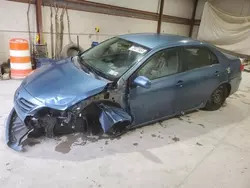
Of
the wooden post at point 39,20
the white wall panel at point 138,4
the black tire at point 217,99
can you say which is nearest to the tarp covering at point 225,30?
the white wall panel at point 138,4

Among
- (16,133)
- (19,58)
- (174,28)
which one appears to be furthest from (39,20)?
(174,28)

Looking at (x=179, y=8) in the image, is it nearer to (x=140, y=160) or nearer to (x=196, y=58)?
(x=196, y=58)

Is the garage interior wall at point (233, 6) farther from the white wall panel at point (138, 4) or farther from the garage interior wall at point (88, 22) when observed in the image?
the white wall panel at point (138, 4)

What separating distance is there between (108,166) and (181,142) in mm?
1063

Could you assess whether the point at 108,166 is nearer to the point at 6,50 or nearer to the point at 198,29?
the point at 6,50

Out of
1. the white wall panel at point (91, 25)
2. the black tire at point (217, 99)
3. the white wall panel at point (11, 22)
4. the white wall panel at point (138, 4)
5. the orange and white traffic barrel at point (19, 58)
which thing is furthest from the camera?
the white wall panel at point (138, 4)

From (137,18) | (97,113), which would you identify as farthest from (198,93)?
(137,18)

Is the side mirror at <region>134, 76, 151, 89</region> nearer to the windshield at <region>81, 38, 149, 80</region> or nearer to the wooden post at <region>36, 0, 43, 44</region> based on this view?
the windshield at <region>81, 38, 149, 80</region>

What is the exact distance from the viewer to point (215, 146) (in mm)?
2580

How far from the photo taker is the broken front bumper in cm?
211

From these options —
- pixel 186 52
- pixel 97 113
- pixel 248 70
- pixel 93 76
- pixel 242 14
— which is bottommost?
pixel 248 70

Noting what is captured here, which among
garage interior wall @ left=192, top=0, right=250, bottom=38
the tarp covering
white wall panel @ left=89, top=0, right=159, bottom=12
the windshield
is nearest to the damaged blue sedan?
the windshield

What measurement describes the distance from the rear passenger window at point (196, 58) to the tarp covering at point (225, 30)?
251 inches

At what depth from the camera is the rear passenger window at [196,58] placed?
9.30 ft
